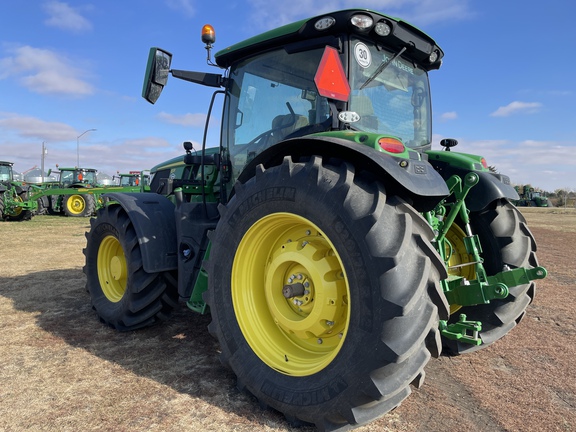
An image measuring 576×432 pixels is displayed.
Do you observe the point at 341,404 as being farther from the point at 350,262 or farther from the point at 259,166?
the point at 259,166

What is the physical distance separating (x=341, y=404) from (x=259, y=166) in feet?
4.49

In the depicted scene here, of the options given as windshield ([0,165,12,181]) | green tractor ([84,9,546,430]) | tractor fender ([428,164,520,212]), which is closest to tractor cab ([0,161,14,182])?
windshield ([0,165,12,181])

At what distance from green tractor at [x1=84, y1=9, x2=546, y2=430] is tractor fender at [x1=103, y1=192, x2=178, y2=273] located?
0.01 meters

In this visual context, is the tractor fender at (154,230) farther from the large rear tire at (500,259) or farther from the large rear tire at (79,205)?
the large rear tire at (79,205)

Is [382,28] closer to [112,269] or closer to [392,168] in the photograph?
[392,168]

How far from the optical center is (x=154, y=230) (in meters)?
3.44

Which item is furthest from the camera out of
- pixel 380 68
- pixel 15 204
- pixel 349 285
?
pixel 15 204

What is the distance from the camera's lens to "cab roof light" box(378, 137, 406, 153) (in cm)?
224

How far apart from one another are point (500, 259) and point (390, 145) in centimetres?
142

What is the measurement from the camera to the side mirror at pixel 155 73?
3.11 m

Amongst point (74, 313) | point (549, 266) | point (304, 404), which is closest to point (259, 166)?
point (304, 404)

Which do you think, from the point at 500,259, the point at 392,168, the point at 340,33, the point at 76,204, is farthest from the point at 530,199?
the point at 392,168

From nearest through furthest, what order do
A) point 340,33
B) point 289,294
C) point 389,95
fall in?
point 289,294 < point 340,33 < point 389,95

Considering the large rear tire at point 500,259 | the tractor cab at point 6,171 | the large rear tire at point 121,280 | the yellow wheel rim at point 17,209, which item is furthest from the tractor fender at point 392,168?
the tractor cab at point 6,171
